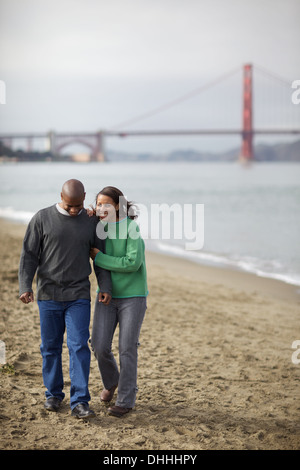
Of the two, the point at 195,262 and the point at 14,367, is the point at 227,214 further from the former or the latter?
the point at 14,367

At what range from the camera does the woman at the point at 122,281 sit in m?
2.90

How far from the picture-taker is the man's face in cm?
286

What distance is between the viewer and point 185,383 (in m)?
3.79

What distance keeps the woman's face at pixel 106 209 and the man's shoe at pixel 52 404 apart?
1073 mm

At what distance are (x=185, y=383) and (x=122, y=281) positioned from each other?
1.20 m

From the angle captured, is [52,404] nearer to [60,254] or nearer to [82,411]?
[82,411]

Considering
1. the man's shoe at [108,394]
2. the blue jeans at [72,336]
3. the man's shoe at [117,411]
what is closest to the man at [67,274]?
the blue jeans at [72,336]

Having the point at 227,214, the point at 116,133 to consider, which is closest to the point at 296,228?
the point at 227,214

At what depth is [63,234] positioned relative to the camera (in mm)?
2896

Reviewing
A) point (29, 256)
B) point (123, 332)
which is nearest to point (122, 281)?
point (123, 332)

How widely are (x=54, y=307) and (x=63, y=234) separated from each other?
40cm

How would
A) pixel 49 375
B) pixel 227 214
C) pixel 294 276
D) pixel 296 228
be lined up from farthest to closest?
pixel 227 214, pixel 296 228, pixel 294 276, pixel 49 375

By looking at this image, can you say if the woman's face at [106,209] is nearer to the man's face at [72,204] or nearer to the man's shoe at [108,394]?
the man's face at [72,204]
